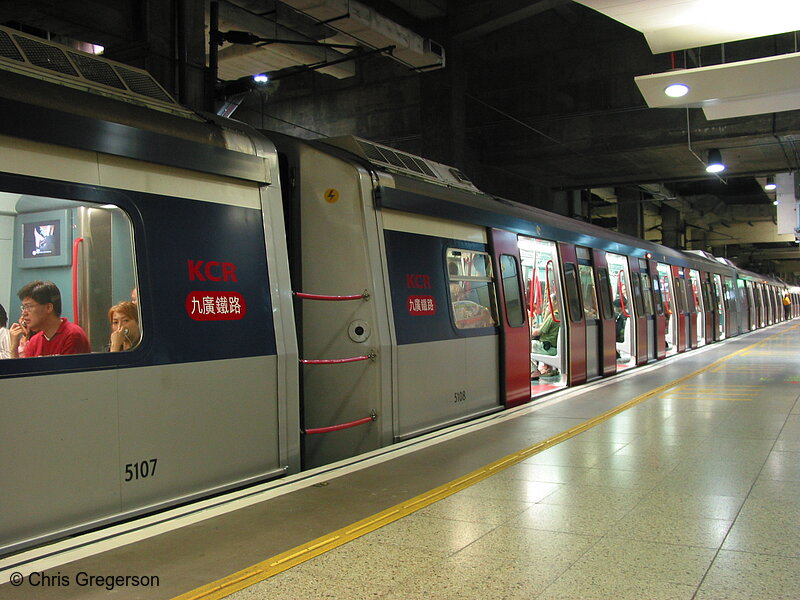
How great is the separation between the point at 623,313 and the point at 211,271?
12.0 metres

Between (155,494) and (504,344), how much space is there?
5.09 m

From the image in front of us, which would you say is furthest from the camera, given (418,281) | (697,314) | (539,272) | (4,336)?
(697,314)

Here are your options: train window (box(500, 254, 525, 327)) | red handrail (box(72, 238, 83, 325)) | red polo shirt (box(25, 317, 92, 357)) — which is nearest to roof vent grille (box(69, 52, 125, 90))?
red handrail (box(72, 238, 83, 325))

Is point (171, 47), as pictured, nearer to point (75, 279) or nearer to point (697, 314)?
point (75, 279)

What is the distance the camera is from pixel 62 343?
12.6 ft

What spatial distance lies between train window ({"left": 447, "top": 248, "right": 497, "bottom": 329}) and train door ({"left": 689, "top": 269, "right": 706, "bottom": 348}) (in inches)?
499

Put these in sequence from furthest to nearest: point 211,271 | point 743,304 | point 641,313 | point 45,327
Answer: point 743,304 → point 641,313 → point 211,271 → point 45,327

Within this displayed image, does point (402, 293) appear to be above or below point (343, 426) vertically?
above

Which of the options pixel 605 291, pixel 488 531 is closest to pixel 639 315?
pixel 605 291

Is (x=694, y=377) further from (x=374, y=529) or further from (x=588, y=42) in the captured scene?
(x=374, y=529)

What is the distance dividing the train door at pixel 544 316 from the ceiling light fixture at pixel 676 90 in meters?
2.61

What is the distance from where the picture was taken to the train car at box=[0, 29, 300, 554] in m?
3.70

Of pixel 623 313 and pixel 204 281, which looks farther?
pixel 623 313

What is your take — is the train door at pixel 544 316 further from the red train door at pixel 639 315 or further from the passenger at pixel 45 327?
the passenger at pixel 45 327
